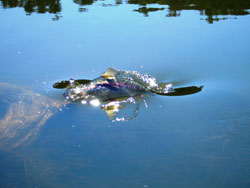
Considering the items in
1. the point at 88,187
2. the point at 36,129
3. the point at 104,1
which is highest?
the point at 104,1

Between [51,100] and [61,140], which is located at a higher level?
[51,100]

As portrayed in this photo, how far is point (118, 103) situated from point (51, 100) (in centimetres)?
60

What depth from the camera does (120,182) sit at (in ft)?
7.07

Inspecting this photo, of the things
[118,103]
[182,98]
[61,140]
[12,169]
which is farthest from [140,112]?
[12,169]

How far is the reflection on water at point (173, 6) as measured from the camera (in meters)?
4.75

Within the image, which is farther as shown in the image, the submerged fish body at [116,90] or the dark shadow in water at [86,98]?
the submerged fish body at [116,90]

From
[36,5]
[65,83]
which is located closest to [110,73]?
[65,83]

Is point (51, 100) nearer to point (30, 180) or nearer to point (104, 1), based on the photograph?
point (30, 180)

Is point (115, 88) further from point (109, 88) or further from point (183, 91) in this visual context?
point (183, 91)

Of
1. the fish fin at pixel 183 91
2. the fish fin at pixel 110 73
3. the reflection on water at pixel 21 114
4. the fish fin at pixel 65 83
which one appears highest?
the fish fin at pixel 110 73

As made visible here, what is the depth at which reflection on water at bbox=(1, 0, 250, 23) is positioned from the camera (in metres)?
4.75

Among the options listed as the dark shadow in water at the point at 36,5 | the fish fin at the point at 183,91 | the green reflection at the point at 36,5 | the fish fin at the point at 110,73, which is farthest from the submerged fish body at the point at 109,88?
the green reflection at the point at 36,5

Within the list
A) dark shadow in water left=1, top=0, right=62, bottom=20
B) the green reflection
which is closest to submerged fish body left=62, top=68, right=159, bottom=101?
dark shadow in water left=1, top=0, right=62, bottom=20

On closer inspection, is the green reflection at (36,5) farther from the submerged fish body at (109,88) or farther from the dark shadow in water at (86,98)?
the submerged fish body at (109,88)
